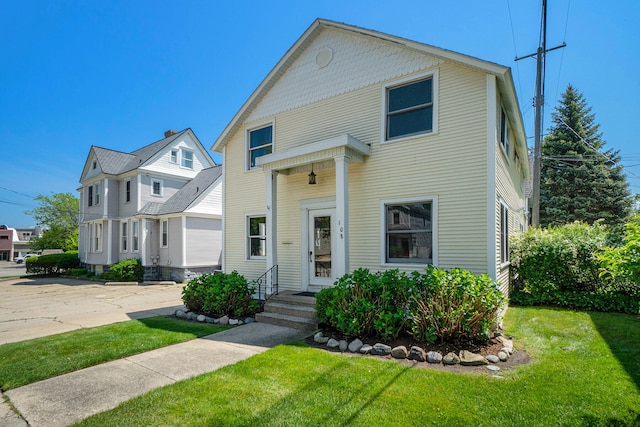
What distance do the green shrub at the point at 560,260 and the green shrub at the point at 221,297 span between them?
286 inches

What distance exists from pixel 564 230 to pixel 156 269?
59.7 ft

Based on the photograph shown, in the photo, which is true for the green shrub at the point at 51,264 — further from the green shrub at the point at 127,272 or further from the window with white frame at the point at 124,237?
the green shrub at the point at 127,272

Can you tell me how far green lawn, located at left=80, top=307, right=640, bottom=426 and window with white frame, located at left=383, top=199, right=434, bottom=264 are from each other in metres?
2.64

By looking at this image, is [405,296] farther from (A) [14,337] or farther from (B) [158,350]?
(A) [14,337]

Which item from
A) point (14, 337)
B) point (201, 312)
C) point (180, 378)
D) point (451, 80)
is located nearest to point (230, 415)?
point (180, 378)

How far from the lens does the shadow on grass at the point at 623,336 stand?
440cm

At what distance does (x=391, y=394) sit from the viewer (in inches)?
145

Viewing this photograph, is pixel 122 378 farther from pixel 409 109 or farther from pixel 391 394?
pixel 409 109

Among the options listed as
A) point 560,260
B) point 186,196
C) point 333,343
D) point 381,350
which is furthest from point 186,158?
point 560,260

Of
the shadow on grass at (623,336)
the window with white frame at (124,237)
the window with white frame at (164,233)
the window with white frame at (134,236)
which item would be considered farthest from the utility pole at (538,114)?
the window with white frame at (124,237)

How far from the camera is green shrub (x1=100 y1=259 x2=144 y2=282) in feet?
55.3

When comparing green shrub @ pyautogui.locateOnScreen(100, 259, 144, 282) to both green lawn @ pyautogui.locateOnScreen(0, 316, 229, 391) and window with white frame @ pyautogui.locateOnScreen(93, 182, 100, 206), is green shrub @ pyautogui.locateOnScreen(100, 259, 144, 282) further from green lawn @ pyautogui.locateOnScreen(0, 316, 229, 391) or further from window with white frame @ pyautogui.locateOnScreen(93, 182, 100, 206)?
green lawn @ pyautogui.locateOnScreen(0, 316, 229, 391)

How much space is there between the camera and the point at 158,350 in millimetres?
5492

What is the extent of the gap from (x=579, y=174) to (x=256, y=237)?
70.6 feet
